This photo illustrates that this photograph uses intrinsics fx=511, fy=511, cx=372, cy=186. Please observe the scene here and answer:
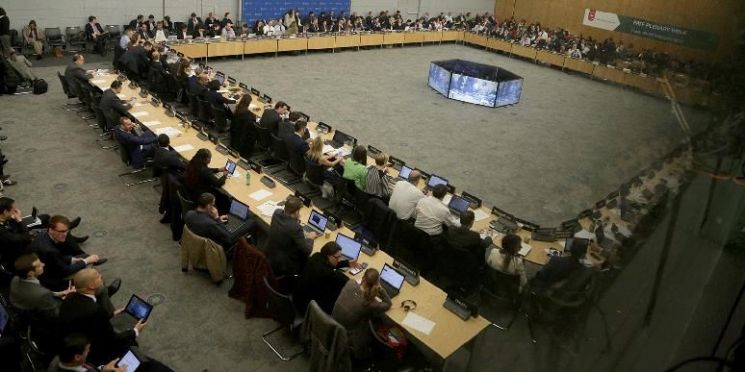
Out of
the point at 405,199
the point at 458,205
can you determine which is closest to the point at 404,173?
the point at 458,205

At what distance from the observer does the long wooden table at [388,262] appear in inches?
165

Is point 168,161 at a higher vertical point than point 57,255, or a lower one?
higher

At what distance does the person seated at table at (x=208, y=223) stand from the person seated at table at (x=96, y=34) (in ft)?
36.2

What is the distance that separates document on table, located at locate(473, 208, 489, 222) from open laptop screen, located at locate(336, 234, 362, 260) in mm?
1818

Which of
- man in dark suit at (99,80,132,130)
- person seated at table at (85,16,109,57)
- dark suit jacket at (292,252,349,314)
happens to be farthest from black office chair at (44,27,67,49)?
dark suit jacket at (292,252,349,314)

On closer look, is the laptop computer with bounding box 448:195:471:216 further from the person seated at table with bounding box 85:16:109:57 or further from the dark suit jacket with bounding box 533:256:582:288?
the person seated at table with bounding box 85:16:109:57

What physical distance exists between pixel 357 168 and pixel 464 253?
2100 mm

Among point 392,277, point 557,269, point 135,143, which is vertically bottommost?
point 392,277

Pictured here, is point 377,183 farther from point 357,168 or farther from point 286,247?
point 286,247

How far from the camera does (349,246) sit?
17.2 ft

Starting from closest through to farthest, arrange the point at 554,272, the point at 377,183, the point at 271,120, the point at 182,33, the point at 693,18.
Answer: the point at 693,18 < the point at 554,272 < the point at 377,183 < the point at 271,120 < the point at 182,33

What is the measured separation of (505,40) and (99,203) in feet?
58.5

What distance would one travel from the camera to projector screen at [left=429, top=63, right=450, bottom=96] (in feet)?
46.5

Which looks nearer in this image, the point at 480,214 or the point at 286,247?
the point at 286,247
